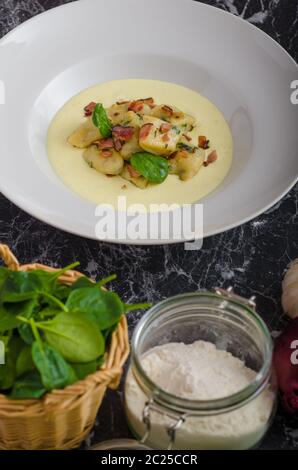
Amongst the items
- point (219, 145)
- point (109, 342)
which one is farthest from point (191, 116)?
point (109, 342)

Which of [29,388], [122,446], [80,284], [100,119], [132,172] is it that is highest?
[100,119]

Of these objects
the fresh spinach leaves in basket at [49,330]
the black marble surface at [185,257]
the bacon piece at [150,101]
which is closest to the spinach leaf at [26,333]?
the fresh spinach leaves in basket at [49,330]

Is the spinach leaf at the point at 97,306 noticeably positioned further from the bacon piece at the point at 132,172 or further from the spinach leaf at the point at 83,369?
the bacon piece at the point at 132,172

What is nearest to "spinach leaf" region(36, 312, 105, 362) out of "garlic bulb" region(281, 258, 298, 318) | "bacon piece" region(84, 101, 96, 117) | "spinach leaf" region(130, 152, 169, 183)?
"garlic bulb" region(281, 258, 298, 318)

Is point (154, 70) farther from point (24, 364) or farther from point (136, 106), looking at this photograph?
point (24, 364)

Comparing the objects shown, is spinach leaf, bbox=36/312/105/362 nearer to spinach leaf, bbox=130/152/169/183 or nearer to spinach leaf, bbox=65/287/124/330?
spinach leaf, bbox=65/287/124/330

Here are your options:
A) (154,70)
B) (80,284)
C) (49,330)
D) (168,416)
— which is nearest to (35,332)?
(49,330)

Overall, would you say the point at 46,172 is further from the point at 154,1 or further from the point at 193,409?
the point at 193,409
